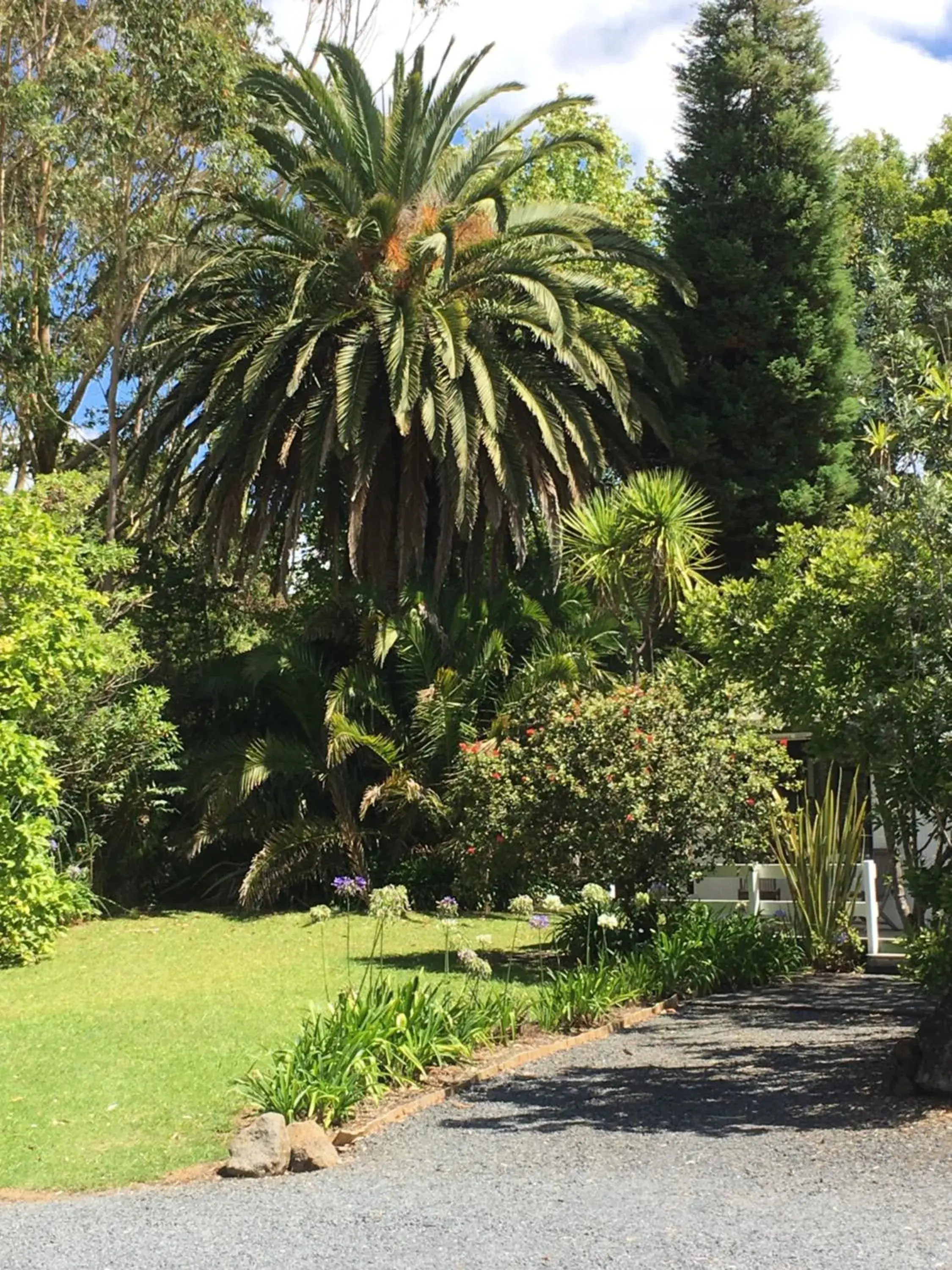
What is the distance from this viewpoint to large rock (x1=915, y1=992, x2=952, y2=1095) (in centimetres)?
719

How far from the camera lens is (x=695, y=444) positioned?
20781 millimetres

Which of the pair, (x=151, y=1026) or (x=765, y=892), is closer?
(x=151, y=1026)

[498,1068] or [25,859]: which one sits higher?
[25,859]

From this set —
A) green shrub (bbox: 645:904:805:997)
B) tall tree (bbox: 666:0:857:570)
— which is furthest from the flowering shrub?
tall tree (bbox: 666:0:857:570)

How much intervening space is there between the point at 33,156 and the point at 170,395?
5.21m

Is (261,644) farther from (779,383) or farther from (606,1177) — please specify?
(606,1177)

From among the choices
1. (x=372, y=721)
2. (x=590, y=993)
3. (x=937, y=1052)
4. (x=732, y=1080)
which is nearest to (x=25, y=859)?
(x=372, y=721)

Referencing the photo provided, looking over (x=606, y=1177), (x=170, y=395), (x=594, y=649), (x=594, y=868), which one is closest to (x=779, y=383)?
(x=594, y=649)

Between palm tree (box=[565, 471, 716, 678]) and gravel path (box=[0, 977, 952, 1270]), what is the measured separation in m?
8.73

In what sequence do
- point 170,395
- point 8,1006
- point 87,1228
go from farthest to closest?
point 170,395 < point 8,1006 < point 87,1228

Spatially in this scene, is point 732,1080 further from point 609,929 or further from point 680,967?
point 609,929

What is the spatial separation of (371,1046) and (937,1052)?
322 cm

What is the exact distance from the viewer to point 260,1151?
20.9 ft

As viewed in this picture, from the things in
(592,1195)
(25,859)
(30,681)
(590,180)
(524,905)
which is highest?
(590,180)
